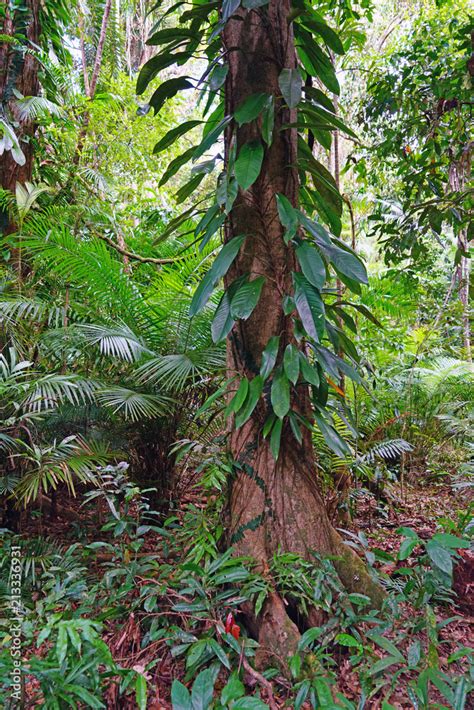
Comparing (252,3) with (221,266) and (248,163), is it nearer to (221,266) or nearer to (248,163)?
(248,163)

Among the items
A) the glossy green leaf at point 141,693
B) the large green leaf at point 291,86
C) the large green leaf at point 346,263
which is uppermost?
the large green leaf at point 291,86

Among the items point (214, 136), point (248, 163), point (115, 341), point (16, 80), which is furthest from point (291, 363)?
point (16, 80)

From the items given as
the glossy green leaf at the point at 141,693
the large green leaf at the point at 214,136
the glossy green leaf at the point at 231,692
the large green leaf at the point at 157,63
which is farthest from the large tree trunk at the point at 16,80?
the glossy green leaf at the point at 231,692

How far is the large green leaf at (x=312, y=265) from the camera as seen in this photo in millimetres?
1356

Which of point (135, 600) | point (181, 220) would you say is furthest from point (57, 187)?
point (135, 600)

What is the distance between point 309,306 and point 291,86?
63 centimetres

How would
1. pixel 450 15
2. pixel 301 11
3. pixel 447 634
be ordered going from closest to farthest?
pixel 301 11
pixel 447 634
pixel 450 15

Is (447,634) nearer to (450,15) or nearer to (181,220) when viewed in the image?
(181,220)

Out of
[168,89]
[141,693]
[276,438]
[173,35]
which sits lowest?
[141,693]

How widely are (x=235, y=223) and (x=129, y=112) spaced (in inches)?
151

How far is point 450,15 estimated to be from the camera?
417 centimetres

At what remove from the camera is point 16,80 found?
311 centimetres

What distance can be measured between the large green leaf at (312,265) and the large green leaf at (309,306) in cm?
5

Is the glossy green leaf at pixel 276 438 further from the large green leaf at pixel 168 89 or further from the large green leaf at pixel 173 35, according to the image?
the large green leaf at pixel 173 35
